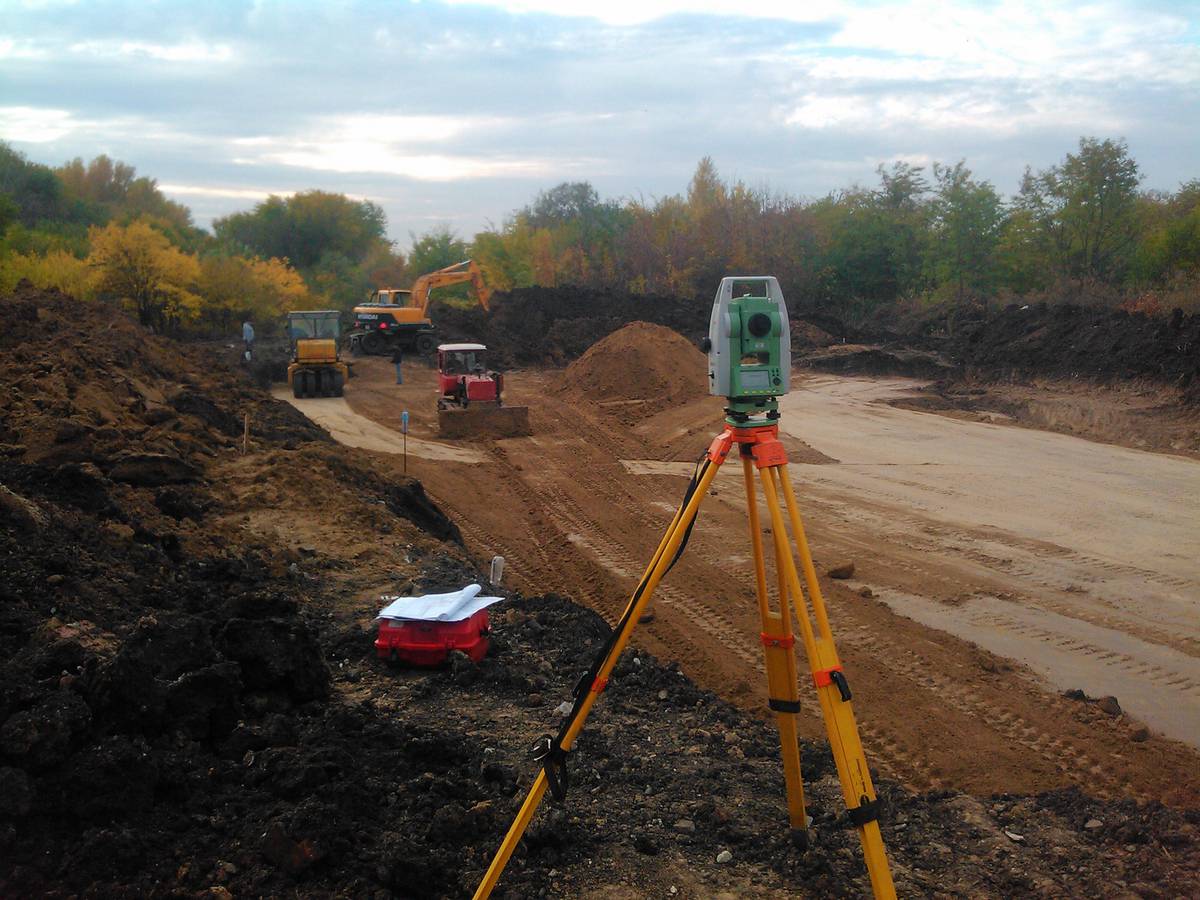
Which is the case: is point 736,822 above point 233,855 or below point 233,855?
below

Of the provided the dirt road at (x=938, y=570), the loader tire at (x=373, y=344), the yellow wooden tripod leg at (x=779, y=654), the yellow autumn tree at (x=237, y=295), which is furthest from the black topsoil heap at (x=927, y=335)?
the yellow wooden tripod leg at (x=779, y=654)

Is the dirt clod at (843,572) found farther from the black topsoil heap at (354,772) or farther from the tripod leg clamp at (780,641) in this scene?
the tripod leg clamp at (780,641)

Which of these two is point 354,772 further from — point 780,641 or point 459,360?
point 459,360

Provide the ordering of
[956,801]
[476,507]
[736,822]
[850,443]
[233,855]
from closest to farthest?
[233,855], [736,822], [956,801], [476,507], [850,443]

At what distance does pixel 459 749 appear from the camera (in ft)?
14.9

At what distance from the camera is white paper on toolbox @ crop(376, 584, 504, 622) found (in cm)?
562

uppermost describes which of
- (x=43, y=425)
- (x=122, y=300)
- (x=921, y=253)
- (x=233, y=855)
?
(x=921, y=253)

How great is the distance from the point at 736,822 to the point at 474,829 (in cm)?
120

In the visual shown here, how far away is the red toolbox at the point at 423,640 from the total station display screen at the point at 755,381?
288 cm

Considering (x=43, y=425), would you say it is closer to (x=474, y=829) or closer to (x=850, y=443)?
(x=474, y=829)

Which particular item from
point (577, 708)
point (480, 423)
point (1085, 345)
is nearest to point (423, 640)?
point (577, 708)

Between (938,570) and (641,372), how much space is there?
14711 millimetres

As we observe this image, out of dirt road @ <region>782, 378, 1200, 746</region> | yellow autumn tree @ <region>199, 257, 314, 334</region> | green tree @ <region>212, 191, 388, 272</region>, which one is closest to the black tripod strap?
dirt road @ <region>782, 378, 1200, 746</region>

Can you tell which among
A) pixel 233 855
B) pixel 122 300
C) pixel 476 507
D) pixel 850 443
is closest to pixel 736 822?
pixel 233 855
